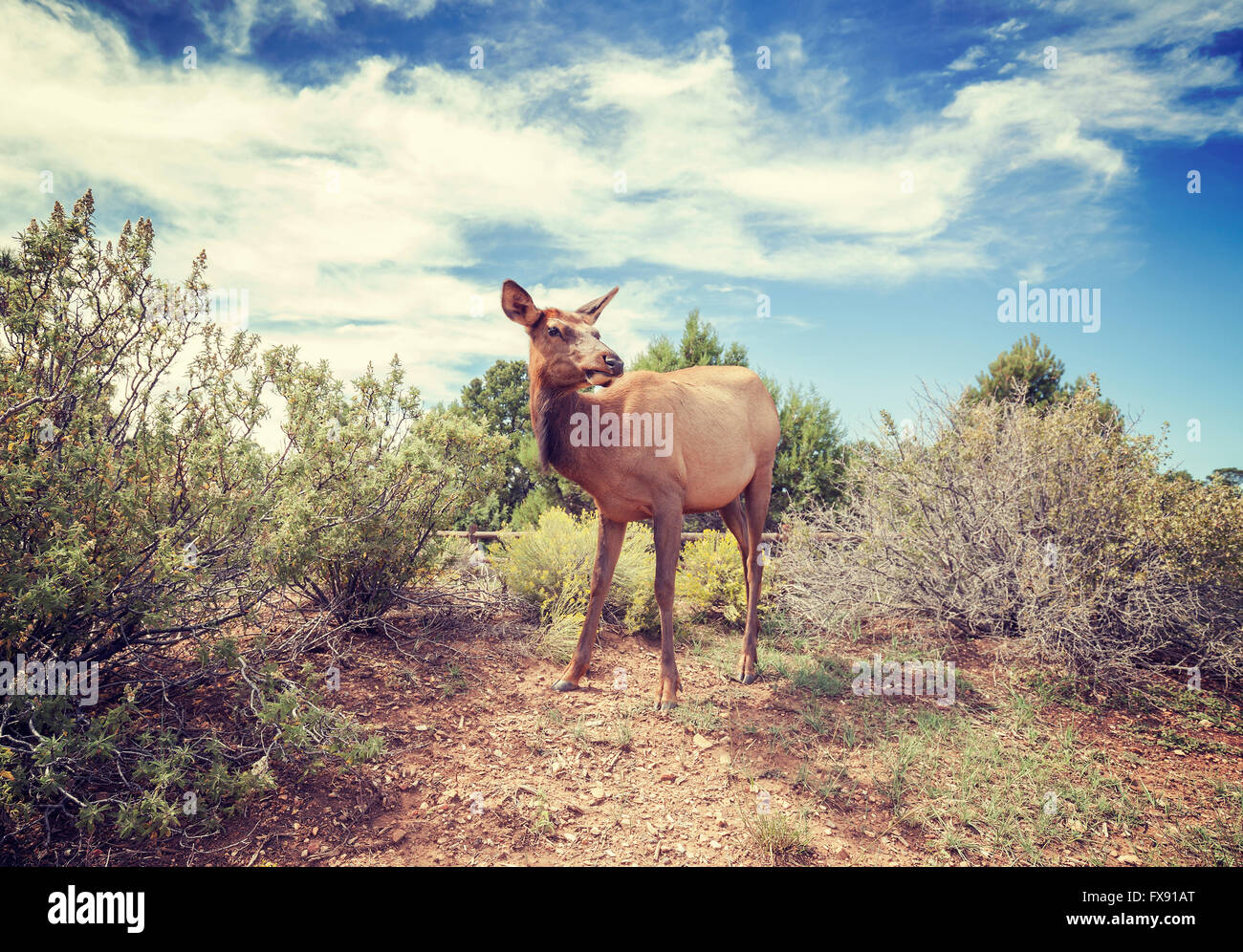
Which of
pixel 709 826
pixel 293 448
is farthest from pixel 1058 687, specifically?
pixel 293 448

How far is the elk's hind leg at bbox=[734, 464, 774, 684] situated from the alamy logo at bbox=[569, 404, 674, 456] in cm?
143

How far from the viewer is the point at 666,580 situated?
200 inches

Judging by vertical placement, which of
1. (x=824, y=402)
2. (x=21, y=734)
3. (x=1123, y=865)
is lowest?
(x=1123, y=865)

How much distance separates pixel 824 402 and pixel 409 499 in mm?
9370

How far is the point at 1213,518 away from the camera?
570 centimetres

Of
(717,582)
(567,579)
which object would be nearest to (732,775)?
(567,579)

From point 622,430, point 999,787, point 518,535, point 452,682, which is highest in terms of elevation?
point 622,430

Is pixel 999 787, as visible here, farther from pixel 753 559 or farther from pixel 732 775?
pixel 753 559

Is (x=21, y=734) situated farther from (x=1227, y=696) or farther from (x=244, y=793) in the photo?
(x=1227, y=696)

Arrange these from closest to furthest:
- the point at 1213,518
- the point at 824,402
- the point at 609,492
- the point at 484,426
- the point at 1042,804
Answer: the point at 1042,804 < the point at 609,492 < the point at 1213,518 < the point at 484,426 < the point at 824,402

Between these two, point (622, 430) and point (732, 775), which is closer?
point (732, 775)

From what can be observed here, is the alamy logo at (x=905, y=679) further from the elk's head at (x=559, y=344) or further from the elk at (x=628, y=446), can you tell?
the elk's head at (x=559, y=344)

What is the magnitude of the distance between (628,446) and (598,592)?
1.23 m

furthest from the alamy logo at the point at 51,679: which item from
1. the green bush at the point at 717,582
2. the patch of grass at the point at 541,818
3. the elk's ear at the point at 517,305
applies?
the green bush at the point at 717,582
